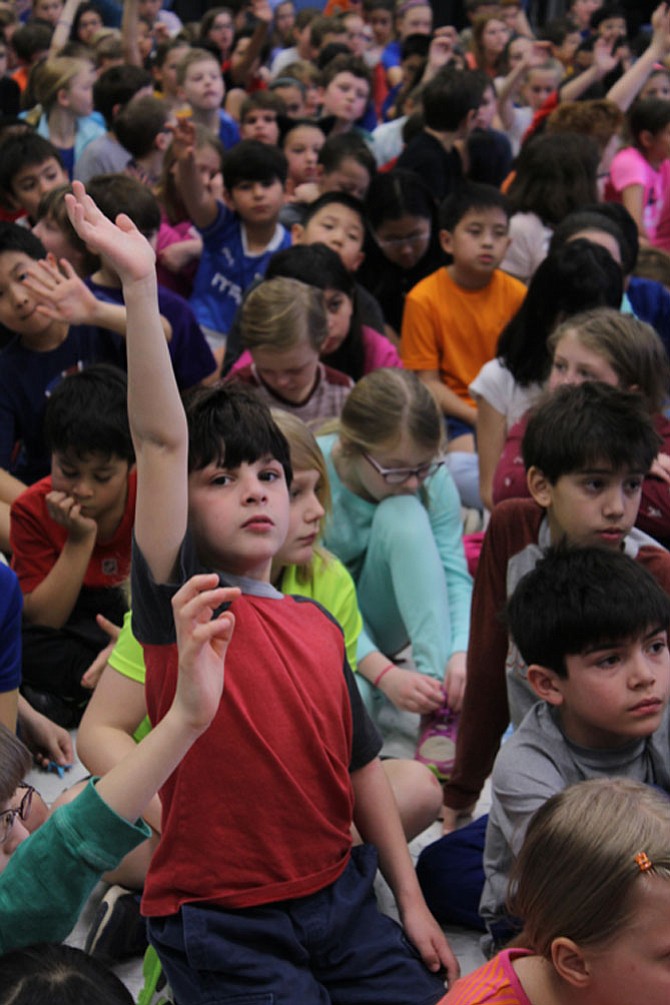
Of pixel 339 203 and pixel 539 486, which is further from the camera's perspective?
pixel 339 203

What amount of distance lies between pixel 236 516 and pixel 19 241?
1.86m

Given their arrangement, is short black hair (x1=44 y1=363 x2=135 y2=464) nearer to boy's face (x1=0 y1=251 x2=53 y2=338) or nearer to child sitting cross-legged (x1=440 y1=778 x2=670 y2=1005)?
boy's face (x1=0 y1=251 x2=53 y2=338)

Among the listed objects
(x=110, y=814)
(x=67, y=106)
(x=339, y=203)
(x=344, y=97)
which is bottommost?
(x=344, y=97)

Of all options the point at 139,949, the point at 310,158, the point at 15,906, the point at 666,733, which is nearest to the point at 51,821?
the point at 15,906

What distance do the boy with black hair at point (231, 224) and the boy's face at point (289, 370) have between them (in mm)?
1274

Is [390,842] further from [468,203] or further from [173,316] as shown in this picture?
[468,203]

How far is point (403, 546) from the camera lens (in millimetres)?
2699

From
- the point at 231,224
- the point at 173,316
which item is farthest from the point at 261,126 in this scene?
the point at 173,316

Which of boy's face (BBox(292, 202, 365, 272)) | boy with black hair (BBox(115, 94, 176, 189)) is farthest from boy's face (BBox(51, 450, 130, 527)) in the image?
boy with black hair (BBox(115, 94, 176, 189))

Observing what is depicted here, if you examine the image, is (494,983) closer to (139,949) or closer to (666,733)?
(666,733)

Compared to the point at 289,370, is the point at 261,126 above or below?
below

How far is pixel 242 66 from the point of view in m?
8.48

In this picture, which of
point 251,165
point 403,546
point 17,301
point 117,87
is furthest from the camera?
point 117,87

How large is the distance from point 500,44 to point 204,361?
5811 millimetres
